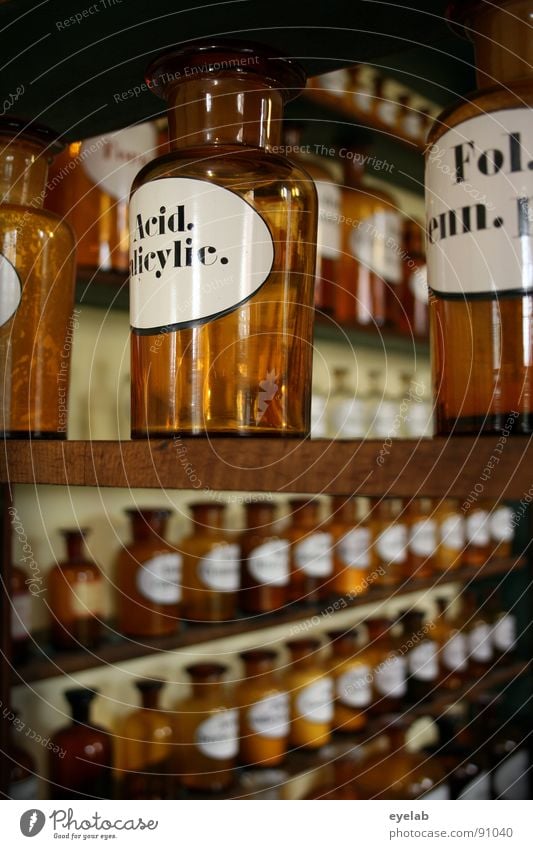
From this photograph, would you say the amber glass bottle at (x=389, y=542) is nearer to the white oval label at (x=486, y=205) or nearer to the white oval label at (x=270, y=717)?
the white oval label at (x=270, y=717)

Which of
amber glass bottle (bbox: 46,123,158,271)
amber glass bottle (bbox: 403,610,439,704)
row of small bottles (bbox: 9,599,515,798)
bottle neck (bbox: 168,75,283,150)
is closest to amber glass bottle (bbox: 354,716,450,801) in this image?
row of small bottles (bbox: 9,599,515,798)

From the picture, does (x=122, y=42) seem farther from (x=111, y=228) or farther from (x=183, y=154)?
(x=111, y=228)

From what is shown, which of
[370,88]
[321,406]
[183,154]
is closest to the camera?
[183,154]

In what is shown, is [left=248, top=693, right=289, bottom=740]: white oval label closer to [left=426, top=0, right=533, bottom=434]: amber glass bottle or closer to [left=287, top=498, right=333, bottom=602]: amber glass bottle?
[left=287, top=498, right=333, bottom=602]: amber glass bottle

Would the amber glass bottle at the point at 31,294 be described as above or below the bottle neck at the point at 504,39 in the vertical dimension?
below

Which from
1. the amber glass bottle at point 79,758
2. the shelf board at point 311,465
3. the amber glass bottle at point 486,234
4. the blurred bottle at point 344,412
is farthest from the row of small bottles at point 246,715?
the amber glass bottle at point 486,234

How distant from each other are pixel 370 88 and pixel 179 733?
1257mm

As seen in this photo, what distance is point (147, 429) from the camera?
15.2 inches

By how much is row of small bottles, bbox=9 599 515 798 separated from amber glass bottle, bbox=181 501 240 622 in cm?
7

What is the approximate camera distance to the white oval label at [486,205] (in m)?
0.28

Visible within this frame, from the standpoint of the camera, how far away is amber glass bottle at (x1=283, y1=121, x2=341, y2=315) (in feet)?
3.86

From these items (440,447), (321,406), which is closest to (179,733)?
(321,406)

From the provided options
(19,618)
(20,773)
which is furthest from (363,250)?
(20,773)

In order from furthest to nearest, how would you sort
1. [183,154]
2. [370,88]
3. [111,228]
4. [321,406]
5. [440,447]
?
[370,88]
[321,406]
[111,228]
[183,154]
[440,447]
